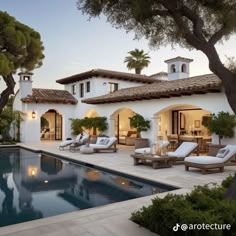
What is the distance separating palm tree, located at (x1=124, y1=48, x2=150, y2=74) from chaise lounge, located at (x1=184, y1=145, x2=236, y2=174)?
26769 millimetres

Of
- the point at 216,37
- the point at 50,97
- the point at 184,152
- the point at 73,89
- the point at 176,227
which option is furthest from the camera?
the point at 73,89

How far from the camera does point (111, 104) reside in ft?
69.8

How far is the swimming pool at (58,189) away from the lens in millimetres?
7090

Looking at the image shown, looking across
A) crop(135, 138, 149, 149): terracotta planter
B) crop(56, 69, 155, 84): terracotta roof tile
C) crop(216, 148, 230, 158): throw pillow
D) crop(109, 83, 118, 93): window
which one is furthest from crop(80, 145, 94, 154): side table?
crop(109, 83, 118, 93): window

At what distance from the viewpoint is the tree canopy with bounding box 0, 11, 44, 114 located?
19.1 m

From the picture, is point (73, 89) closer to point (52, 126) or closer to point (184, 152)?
point (52, 126)

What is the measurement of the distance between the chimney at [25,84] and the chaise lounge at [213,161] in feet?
58.5

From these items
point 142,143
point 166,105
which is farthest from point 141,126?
point 166,105

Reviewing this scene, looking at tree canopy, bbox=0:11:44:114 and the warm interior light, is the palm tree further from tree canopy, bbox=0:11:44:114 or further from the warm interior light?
the warm interior light

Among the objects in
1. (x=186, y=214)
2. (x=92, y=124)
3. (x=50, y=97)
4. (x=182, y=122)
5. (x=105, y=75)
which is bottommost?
(x=186, y=214)

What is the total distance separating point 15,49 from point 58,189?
14241mm

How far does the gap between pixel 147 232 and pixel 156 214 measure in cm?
32

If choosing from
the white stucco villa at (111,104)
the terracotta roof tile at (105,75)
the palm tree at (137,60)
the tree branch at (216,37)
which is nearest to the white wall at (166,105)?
the white stucco villa at (111,104)

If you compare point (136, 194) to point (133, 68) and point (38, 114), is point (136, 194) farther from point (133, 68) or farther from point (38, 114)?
point (133, 68)
